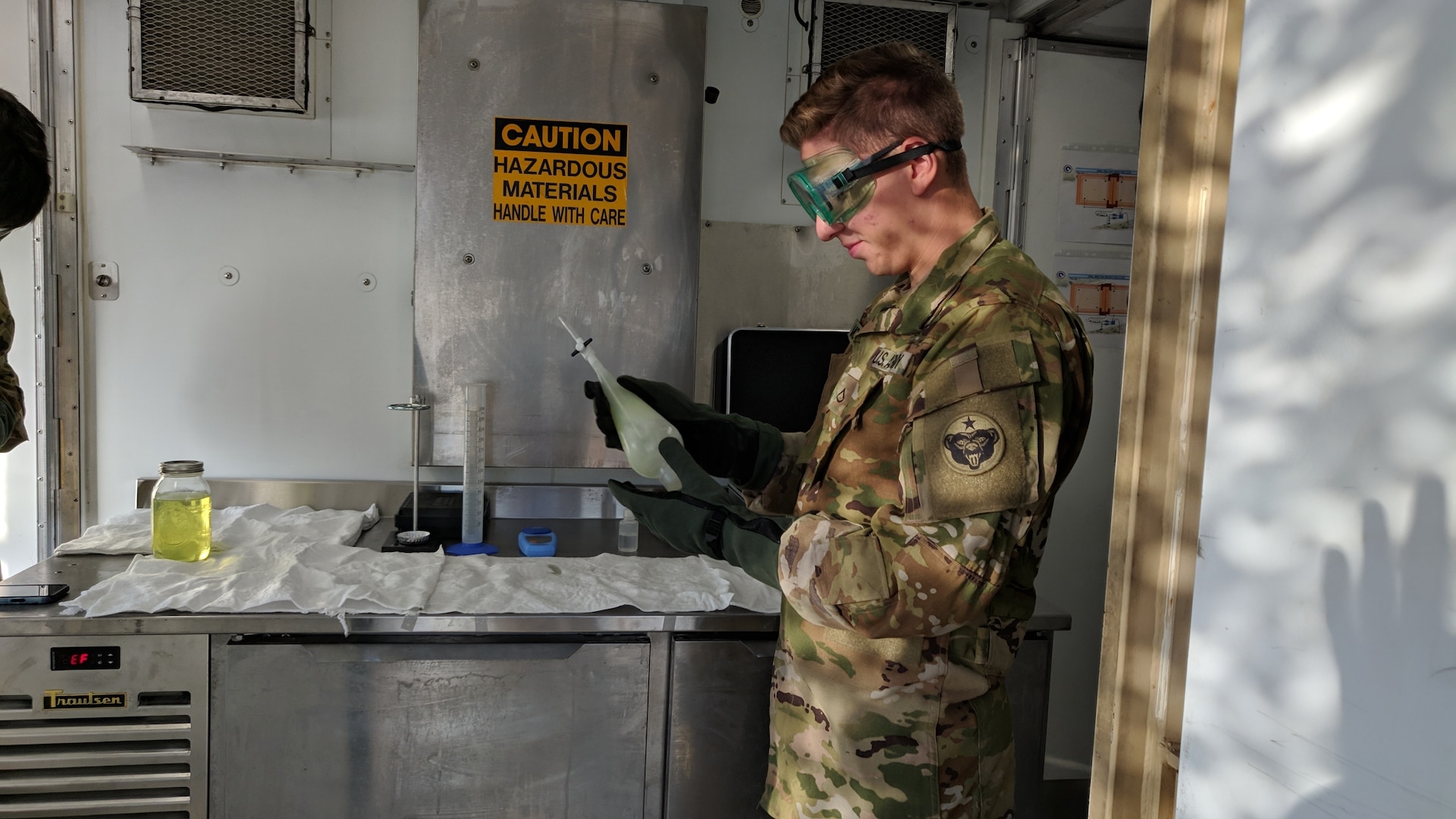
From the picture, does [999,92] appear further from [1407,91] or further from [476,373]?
[1407,91]

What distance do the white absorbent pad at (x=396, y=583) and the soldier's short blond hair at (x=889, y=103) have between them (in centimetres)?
89

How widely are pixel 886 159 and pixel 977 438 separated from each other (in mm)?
426

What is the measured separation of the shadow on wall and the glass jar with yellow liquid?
6.25ft

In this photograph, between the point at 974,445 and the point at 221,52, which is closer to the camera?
the point at 974,445

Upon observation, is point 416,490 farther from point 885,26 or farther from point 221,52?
point 885,26

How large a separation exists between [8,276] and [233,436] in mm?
632

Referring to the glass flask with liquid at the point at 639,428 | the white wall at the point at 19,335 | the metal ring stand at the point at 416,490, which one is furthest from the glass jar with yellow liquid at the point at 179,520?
the glass flask with liquid at the point at 639,428

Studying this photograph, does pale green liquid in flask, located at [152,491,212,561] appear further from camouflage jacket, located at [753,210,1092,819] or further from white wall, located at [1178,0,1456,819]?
white wall, located at [1178,0,1456,819]

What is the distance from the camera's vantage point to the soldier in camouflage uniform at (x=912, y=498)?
41.2 inches

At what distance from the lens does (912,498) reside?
1062 mm

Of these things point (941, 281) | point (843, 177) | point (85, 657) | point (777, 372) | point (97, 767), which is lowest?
point (97, 767)

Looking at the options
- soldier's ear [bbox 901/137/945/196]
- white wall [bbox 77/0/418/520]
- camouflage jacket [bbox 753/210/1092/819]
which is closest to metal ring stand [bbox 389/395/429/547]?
white wall [bbox 77/0/418/520]

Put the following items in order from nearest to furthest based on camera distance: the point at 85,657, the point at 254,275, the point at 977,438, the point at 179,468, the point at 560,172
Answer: the point at 977,438 < the point at 85,657 < the point at 179,468 < the point at 560,172 < the point at 254,275

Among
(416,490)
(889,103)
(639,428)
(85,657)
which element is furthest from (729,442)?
(85,657)
